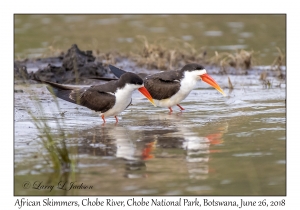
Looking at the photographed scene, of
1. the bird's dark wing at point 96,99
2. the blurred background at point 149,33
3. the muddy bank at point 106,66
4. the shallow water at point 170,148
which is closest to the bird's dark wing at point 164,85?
the shallow water at point 170,148

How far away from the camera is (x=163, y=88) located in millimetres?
9203

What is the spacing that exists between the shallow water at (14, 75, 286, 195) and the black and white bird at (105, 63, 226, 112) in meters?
0.24

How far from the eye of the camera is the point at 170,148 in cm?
679

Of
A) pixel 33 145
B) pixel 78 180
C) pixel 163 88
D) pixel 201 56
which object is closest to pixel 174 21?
pixel 201 56

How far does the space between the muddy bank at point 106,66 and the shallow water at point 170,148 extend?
1.60m

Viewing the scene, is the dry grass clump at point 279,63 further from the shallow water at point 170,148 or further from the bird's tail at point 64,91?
the bird's tail at point 64,91

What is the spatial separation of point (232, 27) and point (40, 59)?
6.53 metres

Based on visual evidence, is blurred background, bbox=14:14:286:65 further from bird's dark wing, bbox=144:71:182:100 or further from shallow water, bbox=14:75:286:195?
shallow water, bbox=14:75:286:195

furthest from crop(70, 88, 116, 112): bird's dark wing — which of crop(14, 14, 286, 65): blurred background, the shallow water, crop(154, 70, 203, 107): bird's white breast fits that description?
crop(14, 14, 286, 65): blurred background

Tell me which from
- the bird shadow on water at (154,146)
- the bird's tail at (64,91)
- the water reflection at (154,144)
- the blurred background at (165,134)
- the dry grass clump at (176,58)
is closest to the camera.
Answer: the blurred background at (165,134)

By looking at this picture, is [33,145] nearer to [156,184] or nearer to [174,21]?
[156,184]

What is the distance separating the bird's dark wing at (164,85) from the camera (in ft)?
30.0

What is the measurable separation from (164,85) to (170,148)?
2.57 meters

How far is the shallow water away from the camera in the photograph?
5.55 meters
